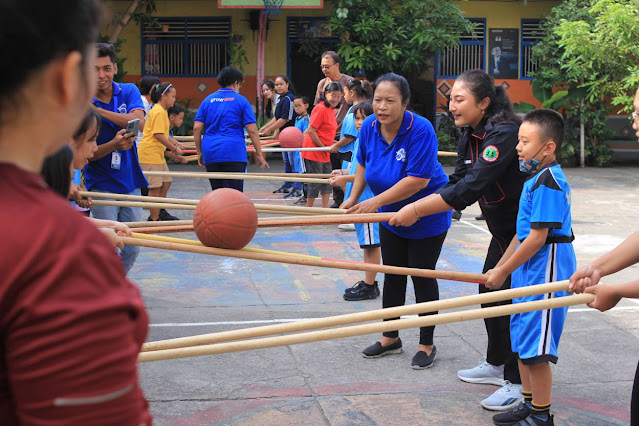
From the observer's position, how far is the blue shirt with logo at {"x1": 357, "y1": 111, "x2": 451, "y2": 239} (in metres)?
5.21

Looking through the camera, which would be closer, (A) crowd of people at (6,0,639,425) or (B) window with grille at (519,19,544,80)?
(A) crowd of people at (6,0,639,425)

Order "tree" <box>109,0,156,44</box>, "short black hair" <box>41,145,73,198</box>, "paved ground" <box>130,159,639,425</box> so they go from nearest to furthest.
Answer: "short black hair" <box>41,145,73,198</box>, "paved ground" <box>130,159,639,425</box>, "tree" <box>109,0,156,44</box>

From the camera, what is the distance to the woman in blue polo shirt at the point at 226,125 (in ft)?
29.4

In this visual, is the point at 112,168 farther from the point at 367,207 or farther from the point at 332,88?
the point at 332,88

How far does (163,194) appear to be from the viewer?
407 inches

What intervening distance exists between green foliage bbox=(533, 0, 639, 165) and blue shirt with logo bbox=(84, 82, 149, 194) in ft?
39.5

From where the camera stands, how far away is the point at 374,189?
5.56m

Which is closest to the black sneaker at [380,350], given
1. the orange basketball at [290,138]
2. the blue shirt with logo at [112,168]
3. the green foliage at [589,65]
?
the blue shirt with logo at [112,168]

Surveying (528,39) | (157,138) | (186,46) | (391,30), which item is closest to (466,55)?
(528,39)

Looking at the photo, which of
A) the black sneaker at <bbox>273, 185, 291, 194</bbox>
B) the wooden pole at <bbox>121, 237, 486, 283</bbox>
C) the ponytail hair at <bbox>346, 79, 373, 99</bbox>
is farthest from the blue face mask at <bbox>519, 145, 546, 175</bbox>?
the black sneaker at <bbox>273, 185, 291, 194</bbox>

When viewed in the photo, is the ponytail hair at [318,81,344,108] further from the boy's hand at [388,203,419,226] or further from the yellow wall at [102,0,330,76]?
the yellow wall at [102,0,330,76]

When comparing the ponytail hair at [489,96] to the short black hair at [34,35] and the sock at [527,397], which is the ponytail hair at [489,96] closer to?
the sock at [527,397]

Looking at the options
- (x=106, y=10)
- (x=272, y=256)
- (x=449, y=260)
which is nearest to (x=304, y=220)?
(x=272, y=256)

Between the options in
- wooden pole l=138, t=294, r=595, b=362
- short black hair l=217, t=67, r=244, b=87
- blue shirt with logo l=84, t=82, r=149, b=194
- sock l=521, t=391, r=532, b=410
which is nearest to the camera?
wooden pole l=138, t=294, r=595, b=362
